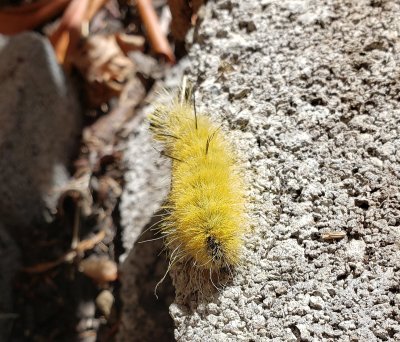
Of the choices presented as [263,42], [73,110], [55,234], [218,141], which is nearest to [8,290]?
[55,234]

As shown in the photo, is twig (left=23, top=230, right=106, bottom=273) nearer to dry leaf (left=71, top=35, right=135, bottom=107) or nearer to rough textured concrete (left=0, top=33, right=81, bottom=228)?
rough textured concrete (left=0, top=33, right=81, bottom=228)

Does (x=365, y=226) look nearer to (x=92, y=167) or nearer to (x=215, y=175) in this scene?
(x=215, y=175)

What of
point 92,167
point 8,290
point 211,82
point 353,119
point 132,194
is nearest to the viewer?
point 353,119

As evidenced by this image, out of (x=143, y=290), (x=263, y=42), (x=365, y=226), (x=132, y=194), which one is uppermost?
(x=263, y=42)

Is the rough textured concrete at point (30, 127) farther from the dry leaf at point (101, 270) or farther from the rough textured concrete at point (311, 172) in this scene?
the rough textured concrete at point (311, 172)

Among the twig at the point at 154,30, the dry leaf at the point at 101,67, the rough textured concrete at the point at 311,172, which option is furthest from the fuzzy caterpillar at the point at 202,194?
the dry leaf at the point at 101,67

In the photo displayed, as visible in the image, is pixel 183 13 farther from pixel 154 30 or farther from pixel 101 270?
pixel 101 270

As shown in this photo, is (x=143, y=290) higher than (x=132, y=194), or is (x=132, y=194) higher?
(x=132, y=194)
